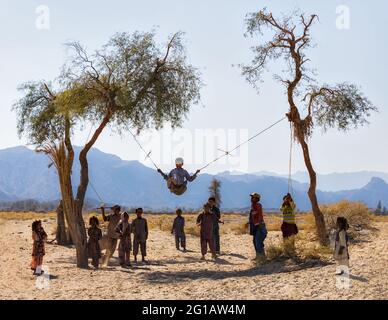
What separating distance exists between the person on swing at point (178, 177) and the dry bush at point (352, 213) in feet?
36.3

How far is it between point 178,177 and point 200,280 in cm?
424

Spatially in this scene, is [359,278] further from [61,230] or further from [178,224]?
[61,230]

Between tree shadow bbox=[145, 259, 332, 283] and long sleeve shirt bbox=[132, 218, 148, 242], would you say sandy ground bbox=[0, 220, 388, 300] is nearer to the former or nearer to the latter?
tree shadow bbox=[145, 259, 332, 283]

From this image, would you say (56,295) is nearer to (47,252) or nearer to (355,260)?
(355,260)

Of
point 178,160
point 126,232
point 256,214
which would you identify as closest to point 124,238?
point 126,232

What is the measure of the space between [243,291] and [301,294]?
138 centimetres

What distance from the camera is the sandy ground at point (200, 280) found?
1097 cm

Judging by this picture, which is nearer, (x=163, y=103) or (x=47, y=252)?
(x=163, y=103)

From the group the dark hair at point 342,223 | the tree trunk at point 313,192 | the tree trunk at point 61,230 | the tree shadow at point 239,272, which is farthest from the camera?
the tree trunk at point 61,230

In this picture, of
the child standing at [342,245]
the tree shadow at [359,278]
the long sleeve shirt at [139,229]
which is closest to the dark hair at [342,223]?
the child standing at [342,245]

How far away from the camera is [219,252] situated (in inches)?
837

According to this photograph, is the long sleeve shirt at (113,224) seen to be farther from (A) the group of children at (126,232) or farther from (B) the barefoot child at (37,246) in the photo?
(B) the barefoot child at (37,246)

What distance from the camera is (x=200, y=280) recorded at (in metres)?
13.8
